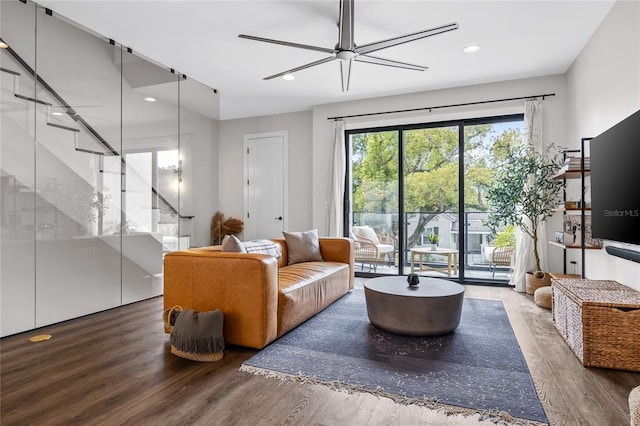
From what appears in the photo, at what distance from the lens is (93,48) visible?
3.73 metres

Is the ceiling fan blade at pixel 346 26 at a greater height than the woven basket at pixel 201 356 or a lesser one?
greater

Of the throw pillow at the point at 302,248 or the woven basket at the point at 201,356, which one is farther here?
the throw pillow at the point at 302,248

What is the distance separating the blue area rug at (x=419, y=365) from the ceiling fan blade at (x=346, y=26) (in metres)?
2.39

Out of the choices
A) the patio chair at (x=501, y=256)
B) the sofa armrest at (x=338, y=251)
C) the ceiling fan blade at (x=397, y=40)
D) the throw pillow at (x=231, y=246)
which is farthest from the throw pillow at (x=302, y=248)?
the patio chair at (x=501, y=256)

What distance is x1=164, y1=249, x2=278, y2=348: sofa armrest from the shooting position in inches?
104

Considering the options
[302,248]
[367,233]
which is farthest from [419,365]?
[367,233]

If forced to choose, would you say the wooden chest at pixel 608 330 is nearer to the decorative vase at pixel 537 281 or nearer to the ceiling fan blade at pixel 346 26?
the decorative vase at pixel 537 281

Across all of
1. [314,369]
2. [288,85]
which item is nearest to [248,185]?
[288,85]

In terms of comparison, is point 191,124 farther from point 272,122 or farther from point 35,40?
point 35,40

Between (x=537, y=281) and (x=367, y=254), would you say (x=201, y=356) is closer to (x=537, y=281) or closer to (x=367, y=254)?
(x=367, y=254)

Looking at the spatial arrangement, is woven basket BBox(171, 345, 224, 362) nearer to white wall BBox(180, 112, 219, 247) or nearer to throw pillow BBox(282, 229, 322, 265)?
throw pillow BBox(282, 229, 322, 265)

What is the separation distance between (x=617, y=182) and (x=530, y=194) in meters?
1.61

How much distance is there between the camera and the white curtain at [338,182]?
18.7 feet

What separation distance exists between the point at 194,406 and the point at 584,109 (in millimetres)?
4611
